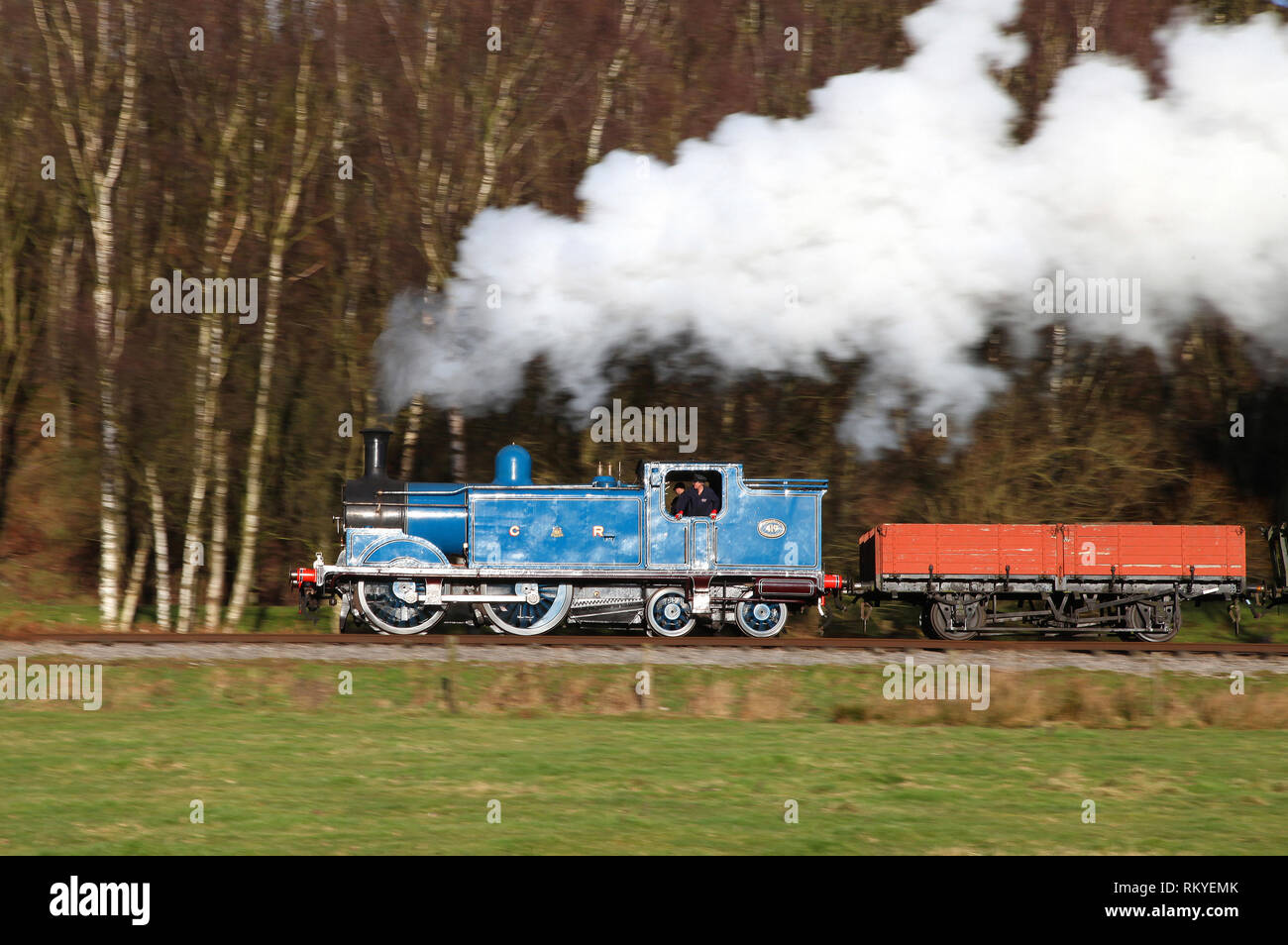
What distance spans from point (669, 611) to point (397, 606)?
4040mm

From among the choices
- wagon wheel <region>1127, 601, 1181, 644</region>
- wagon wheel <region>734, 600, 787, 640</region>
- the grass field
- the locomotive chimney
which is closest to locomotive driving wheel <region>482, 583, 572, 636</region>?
the locomotive chimney

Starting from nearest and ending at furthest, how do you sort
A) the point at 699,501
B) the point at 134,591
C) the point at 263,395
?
the point at 699,501 → the point at 263,395 → the point at 134,591

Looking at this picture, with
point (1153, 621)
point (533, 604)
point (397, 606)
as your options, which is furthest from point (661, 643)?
point (1153, 621)

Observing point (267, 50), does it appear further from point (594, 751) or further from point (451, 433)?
point (594, 751)

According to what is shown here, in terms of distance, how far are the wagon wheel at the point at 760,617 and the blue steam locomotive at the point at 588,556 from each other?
0.08 feet

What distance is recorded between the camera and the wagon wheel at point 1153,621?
60.3 ft

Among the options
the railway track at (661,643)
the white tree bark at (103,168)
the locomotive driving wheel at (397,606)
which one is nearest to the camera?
the railway track at (661,643)

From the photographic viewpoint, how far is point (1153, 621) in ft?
60.6

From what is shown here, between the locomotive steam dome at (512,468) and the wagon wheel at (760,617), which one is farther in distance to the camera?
the locomotive steam dome at (512,468)

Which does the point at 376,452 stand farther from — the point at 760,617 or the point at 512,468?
the point at 760,617

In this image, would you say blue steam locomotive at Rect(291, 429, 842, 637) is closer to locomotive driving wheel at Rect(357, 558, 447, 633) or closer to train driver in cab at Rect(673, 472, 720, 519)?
locomotive driving wheel at Rect(357, 558, 447, 633)

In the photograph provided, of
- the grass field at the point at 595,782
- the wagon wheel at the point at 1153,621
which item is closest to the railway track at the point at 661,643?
the grass field at the point at 595,782

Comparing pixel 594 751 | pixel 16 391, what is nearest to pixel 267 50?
pixel 16 391

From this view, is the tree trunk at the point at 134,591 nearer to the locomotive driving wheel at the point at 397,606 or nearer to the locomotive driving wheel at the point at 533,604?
the locomotive driving wheel at the point at 397,606
